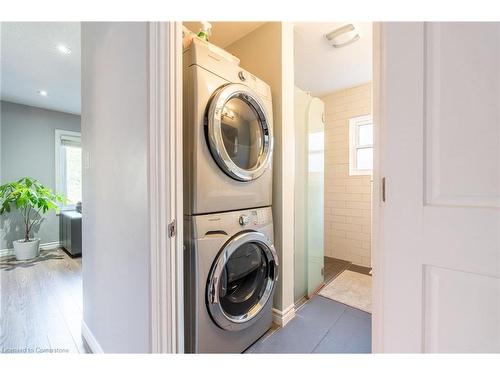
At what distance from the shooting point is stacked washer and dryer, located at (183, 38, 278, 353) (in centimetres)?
112

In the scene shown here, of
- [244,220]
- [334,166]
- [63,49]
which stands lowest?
[244,220]

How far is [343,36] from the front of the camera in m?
1.87

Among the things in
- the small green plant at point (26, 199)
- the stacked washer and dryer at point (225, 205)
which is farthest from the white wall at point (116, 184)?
the small green plant at point (26, 199)

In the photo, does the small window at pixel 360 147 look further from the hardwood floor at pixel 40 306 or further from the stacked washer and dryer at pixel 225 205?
the hardwood floor at pixel 40 306

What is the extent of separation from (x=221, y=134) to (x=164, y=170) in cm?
45

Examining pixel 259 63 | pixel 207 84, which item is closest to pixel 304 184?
pixel 259 63

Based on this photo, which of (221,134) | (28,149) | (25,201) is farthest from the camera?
(28,149)

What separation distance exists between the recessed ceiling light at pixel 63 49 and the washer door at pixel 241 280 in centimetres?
231

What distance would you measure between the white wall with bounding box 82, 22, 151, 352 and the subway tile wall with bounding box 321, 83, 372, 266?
270cm

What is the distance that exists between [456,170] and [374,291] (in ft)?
1.17

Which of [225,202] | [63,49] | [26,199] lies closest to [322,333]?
[225,202]

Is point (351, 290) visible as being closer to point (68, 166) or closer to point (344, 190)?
point (344, 190)

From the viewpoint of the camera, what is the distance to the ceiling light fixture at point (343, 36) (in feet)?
5.81

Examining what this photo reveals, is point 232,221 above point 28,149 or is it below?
below
